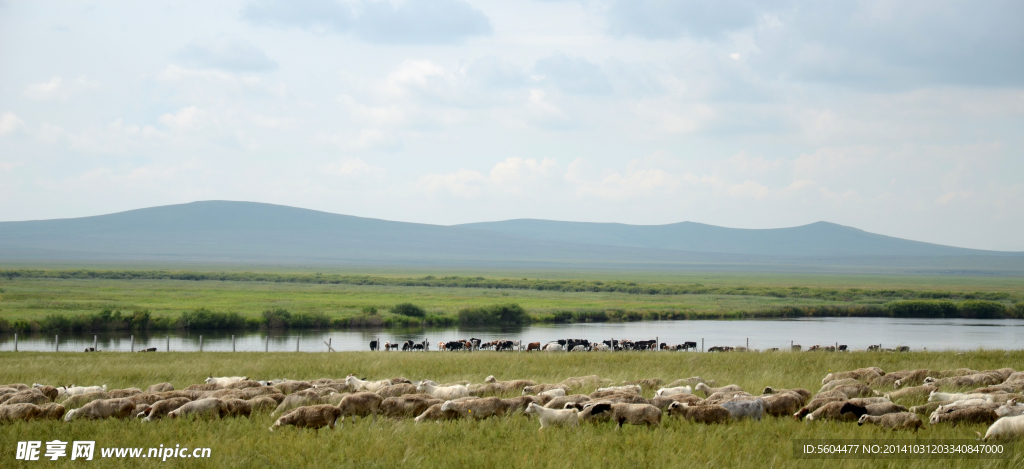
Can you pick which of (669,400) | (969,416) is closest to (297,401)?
(669,400)

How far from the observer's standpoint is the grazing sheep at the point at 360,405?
10766mm

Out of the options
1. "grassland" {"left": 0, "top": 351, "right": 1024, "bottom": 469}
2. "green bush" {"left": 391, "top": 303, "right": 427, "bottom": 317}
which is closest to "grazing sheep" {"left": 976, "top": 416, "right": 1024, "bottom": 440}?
"grassland" {"left": 0, "top": 351, "right": 1024, "bottom": 469}

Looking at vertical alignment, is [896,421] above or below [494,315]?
above

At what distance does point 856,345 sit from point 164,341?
38.6 metres

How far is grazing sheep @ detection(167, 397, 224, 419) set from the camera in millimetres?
10703

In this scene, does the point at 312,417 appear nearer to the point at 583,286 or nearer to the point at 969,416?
the point at 969,416

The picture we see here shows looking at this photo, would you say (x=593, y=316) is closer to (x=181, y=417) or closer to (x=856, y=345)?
(x=856, y=345)

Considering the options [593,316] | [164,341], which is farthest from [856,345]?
[164,341]

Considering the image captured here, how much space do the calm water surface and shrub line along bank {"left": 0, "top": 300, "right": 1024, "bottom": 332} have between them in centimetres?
248

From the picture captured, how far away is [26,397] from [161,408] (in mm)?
2706

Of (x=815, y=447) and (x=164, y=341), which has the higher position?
(x=815, y=447)

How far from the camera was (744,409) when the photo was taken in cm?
1062

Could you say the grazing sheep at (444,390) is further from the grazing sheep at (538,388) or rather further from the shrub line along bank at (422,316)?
the shrub line along bank at (422,316)

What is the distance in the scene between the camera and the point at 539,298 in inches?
3346
